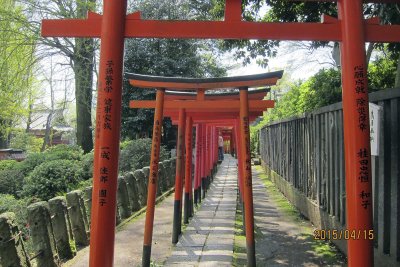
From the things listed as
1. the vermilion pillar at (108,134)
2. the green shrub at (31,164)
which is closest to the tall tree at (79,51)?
the green shrub at (31,164)

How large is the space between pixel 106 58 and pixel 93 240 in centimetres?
148

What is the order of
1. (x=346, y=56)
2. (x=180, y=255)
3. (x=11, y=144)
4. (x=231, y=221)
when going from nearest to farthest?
(x=346, y=56) → (x=180, y=255) → (x=231, y=221) → (x=11, y=144)

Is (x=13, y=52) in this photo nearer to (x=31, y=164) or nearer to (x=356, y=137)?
(x=31, y=164)

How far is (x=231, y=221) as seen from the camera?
8523 millimetres

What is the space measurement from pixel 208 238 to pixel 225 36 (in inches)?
168

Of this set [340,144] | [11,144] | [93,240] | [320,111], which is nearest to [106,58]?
[93,240]

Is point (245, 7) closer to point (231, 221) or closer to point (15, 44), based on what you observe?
point (231, 221)

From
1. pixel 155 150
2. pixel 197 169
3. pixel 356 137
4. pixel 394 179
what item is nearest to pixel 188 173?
pixel 197 169

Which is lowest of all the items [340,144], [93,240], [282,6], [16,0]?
[93,240]

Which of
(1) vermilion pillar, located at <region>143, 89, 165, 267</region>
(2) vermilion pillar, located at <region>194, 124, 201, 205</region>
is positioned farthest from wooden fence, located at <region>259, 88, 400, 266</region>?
(1) vermilion pillar, located at <region>143, 89, 165, 267</region>

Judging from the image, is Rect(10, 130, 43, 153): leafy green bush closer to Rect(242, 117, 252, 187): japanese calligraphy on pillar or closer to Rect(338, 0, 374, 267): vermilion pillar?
Rect(242, 117, 252, 187): japanese calligraphy on pillar

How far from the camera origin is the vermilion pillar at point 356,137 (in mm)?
3150
